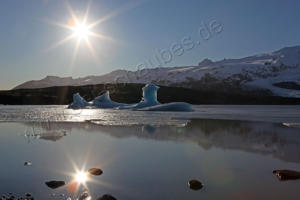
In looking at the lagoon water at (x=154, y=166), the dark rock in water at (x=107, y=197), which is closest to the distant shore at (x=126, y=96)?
the lagoon water at (x=154, y=166)

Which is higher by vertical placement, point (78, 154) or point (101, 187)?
point (78, 154)

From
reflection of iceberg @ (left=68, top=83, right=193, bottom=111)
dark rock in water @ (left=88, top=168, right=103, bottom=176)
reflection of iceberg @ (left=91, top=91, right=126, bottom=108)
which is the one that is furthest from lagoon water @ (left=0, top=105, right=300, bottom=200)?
reflection of iceberg @ (left=91, top=91, right=126, bottom=108)

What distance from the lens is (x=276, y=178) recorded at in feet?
21.2

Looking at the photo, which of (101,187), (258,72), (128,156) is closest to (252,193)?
(101,187)

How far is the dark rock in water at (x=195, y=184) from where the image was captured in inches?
226

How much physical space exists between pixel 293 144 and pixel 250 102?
95.5 m

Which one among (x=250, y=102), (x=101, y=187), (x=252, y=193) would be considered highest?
(x=250, y=102)

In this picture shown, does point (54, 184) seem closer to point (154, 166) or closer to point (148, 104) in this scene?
point (154, 166)

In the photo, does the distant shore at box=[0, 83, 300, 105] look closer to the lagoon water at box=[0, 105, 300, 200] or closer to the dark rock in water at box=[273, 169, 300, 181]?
the lagoon water at box=[0, 105, 300, 200]

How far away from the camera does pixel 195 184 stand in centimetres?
583

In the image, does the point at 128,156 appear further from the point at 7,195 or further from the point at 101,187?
the point at 7,195

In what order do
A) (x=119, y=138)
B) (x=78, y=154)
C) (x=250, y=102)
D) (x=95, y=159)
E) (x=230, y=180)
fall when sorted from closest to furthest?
(x=230, y=180) < (x=95, y=159) < (x=78, y=154) < (x=119, y=138) < (x=250, y=102)

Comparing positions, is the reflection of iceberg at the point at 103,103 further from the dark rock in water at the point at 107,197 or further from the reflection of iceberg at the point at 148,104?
the dark rock in water at the point at 107,197

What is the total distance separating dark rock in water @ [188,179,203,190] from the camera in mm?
5746
